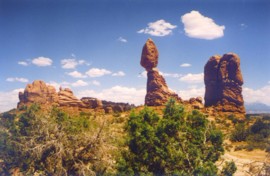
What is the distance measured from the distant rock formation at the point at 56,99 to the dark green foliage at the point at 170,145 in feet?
142

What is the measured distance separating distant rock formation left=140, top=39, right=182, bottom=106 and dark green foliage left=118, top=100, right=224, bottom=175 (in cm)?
4522

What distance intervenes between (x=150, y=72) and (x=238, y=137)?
110ft

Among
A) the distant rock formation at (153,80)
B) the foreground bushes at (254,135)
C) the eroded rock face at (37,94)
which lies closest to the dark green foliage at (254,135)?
the foreground bushes at (254,135)

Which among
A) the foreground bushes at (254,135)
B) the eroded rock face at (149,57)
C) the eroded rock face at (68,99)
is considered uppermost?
the eroded rock face at (149,57)

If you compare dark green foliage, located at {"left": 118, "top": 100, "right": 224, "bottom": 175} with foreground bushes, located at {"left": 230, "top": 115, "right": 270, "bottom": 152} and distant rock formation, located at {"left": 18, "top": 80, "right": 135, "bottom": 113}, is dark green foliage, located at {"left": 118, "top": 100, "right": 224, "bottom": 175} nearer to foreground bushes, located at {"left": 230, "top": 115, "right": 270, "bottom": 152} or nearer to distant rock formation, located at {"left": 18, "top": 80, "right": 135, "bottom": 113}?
foreground bushes, located at {"left": 230, "top": 115, "right": 270, "bottom": 152}

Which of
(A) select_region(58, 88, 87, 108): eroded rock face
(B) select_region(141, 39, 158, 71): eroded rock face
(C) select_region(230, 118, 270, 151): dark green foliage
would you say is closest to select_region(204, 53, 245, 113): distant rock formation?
(B) select_region(141, 39, 158, 71): eroded rock face

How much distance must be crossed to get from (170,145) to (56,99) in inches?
2172

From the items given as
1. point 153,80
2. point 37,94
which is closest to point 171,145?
point 153,80

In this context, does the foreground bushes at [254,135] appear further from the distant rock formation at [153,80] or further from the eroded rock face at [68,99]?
the eroded rock face at [68,99]

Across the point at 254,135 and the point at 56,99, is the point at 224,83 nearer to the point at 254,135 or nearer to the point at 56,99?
the point at 254,135

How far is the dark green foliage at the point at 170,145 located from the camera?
15438 mm

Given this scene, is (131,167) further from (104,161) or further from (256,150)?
(256,150)

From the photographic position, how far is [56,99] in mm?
67500

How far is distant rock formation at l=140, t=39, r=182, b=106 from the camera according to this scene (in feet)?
209
